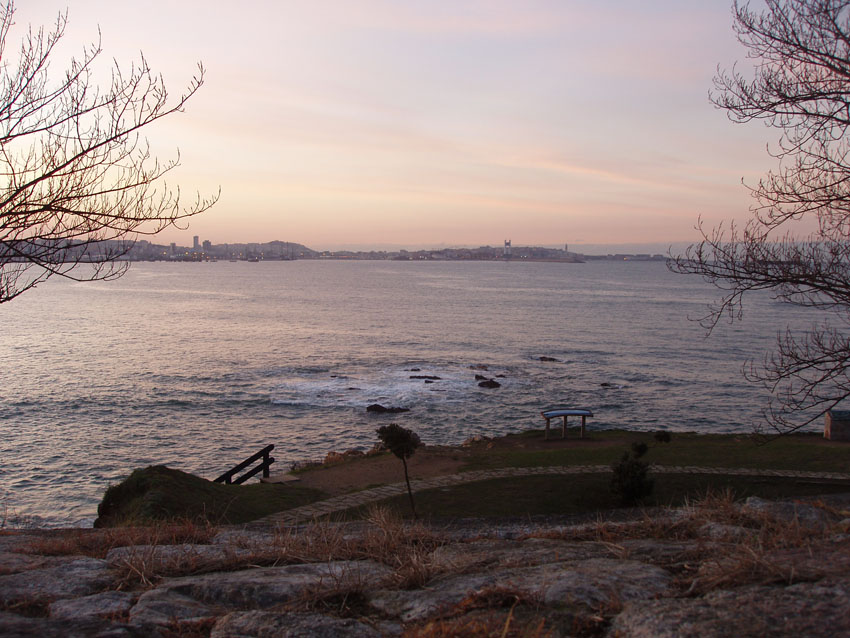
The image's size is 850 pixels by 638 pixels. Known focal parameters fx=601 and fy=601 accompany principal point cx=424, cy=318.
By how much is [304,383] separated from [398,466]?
22977mm

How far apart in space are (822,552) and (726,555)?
55 centimetres

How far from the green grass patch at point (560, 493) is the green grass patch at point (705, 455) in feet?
6.75

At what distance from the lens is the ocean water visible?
28.9m

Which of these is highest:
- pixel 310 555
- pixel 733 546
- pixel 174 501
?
pixel 733 546

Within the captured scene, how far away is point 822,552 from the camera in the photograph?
371 centimetres

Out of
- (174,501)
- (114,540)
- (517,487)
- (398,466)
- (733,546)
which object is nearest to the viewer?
(733,546)

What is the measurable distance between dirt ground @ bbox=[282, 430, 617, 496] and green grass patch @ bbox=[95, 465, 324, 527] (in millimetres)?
2496

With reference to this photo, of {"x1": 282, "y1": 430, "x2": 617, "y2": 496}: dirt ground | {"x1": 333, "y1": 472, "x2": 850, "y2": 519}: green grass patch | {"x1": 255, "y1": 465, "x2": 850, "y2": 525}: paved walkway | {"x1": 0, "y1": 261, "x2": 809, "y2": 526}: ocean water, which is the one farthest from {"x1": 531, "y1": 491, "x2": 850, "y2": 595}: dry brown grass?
{"x1": 0, "y1": 261, "x2": 809, "y2": 526}: ocean water

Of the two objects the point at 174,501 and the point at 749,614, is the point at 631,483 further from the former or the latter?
the point at 749,614

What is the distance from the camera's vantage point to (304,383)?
141 feet

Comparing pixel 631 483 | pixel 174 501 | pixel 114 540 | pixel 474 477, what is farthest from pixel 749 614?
pixel 474 477

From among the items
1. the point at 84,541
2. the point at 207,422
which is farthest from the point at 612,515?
the point at 207,422

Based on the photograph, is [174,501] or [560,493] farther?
[560,493]

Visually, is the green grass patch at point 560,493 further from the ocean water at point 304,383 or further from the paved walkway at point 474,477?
the ocean water at point 304,383
